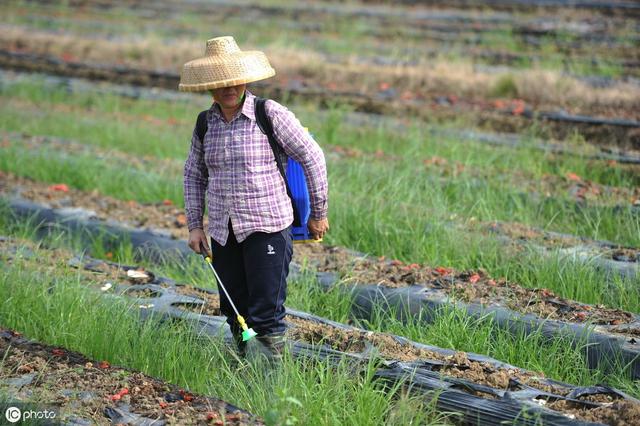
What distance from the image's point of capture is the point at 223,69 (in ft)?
13.8

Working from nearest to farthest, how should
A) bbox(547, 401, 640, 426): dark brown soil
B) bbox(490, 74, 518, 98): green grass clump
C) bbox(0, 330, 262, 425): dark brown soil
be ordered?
bbox(547, 401, 640, 426): dark brown soil, bbox(0, 330, 262, 425): dark brown soil, bbox(490, 74, 518, 98): green grass clump

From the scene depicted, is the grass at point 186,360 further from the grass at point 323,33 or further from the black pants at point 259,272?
the grass at point 323,33

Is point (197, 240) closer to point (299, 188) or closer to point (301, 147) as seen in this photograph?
point (299, 188)

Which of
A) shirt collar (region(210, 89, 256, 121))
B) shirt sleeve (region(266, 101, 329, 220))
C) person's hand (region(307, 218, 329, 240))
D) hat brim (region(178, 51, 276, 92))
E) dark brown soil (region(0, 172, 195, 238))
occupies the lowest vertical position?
dark brown soil (region(0, 172, 195, 238))

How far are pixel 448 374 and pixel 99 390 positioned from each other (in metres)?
1.54

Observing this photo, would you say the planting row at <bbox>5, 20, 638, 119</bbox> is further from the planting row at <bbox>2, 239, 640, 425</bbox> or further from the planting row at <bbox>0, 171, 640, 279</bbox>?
the planting row at <bbox>2, 239, 640, 425</bbox>

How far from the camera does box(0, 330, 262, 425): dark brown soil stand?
12.7 feet

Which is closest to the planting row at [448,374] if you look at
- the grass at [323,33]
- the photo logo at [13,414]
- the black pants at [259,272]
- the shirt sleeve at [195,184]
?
the black pants at [259,272]

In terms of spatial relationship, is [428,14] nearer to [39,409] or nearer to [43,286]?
[43,286]

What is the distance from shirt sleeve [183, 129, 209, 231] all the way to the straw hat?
0.32m

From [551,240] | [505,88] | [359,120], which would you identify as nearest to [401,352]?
[551,240]

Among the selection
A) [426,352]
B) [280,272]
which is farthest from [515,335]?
[280,272]

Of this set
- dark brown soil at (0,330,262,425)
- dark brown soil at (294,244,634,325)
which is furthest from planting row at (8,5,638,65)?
dark brown soil at (0,330,262,425)

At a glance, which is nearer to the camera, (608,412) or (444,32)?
(608,412)
